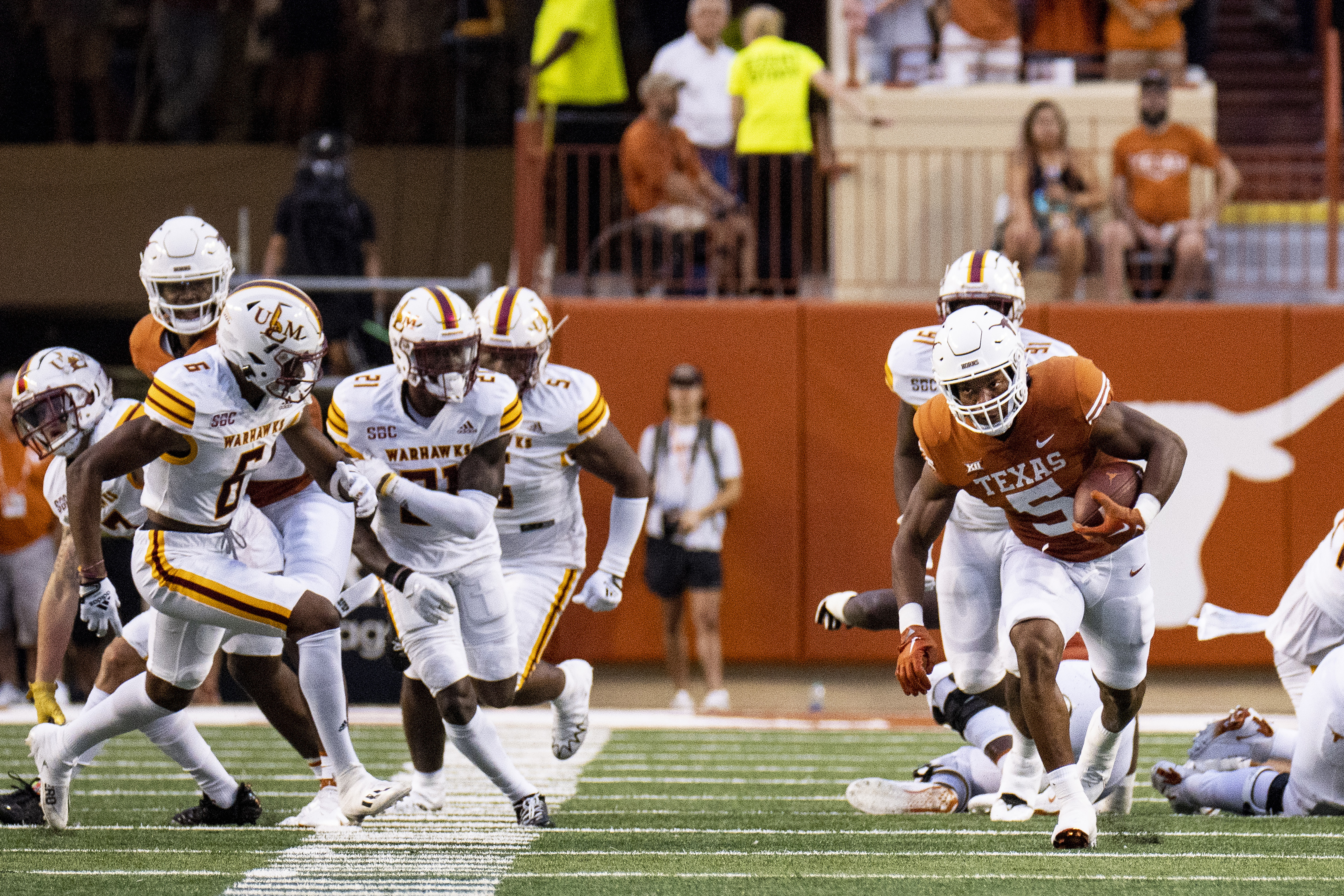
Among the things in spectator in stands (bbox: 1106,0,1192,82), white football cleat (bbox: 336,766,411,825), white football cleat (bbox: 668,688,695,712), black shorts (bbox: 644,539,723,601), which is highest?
spectator in stands (bbox: 1106,0,1192,82)

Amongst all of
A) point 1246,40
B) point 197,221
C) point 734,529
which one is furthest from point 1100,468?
point 1246,40

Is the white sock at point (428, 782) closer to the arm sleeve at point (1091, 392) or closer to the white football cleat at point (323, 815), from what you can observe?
the white football cleat at point (323, 815)

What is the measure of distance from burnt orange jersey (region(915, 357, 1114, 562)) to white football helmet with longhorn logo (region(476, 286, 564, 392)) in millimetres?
1456

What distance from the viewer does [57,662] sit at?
18.2 feet

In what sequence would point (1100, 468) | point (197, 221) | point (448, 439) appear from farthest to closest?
point (197, 221) < point (448, 439) < point (1100, 468)

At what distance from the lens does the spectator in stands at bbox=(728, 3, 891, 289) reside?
10.6 metres

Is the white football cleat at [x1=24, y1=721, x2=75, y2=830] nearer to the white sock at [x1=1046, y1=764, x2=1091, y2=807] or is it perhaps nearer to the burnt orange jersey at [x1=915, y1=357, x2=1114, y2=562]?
the burnt orange jersey at [x1=915, y1=357, x2=1114, y2=562]

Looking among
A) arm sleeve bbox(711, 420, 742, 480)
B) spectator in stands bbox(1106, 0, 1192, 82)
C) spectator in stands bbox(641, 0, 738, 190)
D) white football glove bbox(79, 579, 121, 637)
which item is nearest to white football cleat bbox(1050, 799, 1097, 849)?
white football glove bbox(79, 579, 121, 637)

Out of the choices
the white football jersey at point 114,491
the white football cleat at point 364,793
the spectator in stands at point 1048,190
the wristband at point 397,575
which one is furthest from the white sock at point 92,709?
the spectator in stands at point 1048,190

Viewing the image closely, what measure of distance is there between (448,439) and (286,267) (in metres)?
5.30

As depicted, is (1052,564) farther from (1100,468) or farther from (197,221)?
(197,221)

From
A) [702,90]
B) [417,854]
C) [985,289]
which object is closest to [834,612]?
[985,289]

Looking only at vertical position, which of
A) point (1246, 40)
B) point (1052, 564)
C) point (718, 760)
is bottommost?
point (718, 760)

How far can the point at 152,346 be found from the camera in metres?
6.04
